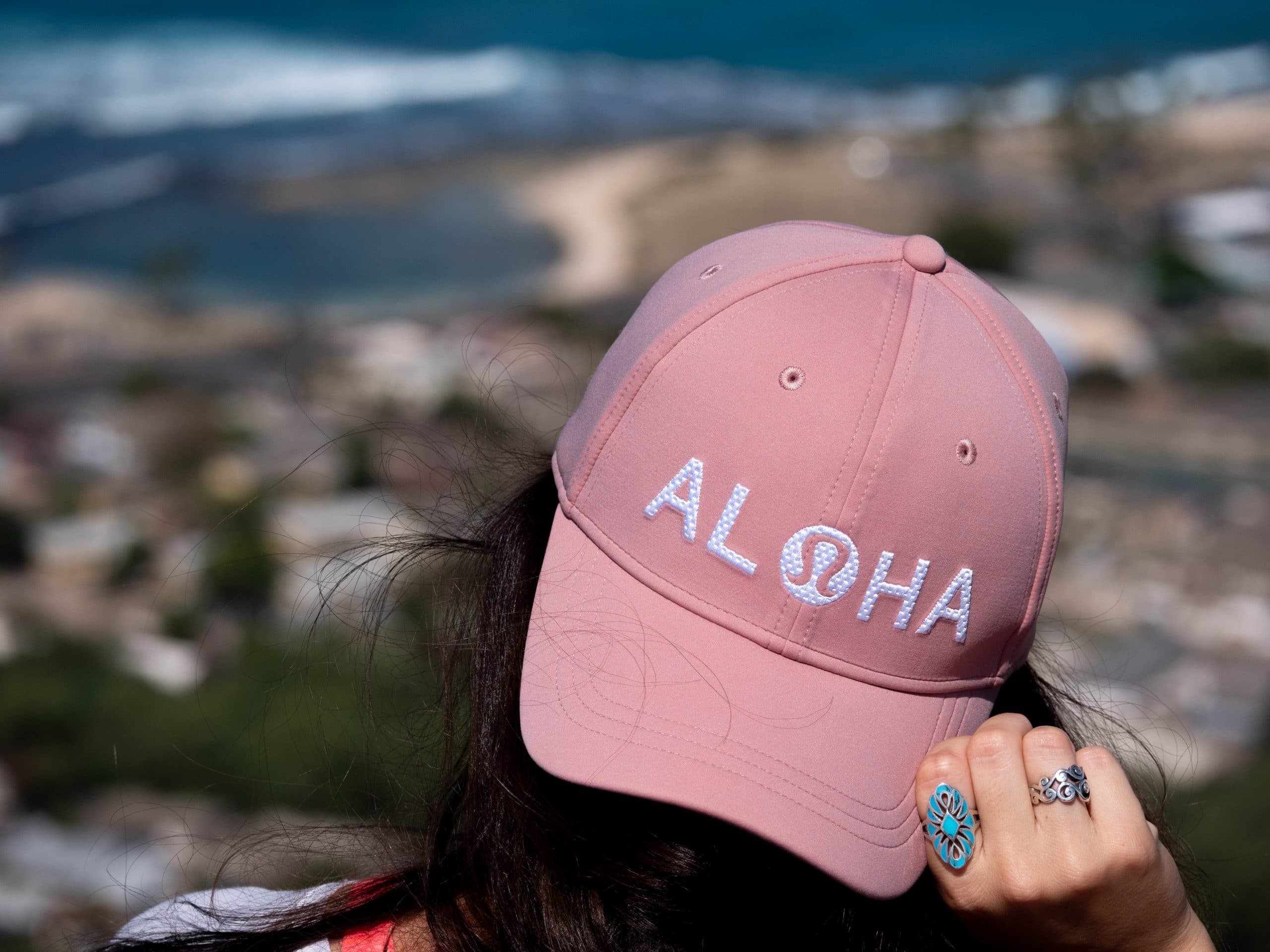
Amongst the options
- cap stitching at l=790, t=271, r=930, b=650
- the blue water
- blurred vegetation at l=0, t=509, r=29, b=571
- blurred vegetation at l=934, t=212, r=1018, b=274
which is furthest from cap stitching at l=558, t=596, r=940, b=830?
the blue water

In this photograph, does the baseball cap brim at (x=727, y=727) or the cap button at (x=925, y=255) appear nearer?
the baseball cap brim at (x=727, y=727)

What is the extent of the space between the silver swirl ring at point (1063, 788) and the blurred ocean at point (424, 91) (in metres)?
15.0

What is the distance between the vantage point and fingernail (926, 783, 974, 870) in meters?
0.90

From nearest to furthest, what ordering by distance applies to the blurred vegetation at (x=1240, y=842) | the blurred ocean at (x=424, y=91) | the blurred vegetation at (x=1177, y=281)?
1. the blurred vegetation at (x=1240, y=842)
2. the blurred vegetation at (x=1177, y=281)
3. the blurred ocean at (x=424, y=91)

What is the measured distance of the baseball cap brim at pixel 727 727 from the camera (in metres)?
0.90

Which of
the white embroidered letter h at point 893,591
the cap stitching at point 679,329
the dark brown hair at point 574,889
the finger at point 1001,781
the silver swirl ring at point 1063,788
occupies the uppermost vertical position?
the cap stitching at point 679,329

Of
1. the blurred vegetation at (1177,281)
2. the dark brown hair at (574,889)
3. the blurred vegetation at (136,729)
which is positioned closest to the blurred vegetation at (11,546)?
the blurred vegetation at (136,729)

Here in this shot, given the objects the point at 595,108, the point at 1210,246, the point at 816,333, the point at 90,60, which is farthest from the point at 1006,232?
the point at 90,60

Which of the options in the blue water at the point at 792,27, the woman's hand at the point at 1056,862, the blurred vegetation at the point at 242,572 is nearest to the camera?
the woman's hand at the point at 1056,862

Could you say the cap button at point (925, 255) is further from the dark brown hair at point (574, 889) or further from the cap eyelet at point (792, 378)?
the dark brown hair at point (574, 889)

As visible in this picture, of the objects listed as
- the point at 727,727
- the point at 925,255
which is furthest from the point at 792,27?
the point at 727,727

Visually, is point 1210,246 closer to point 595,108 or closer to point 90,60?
point 595,108

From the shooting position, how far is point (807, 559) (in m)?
0.95

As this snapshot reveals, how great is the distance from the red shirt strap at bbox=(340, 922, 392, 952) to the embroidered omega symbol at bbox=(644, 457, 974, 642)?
1.48 feet
